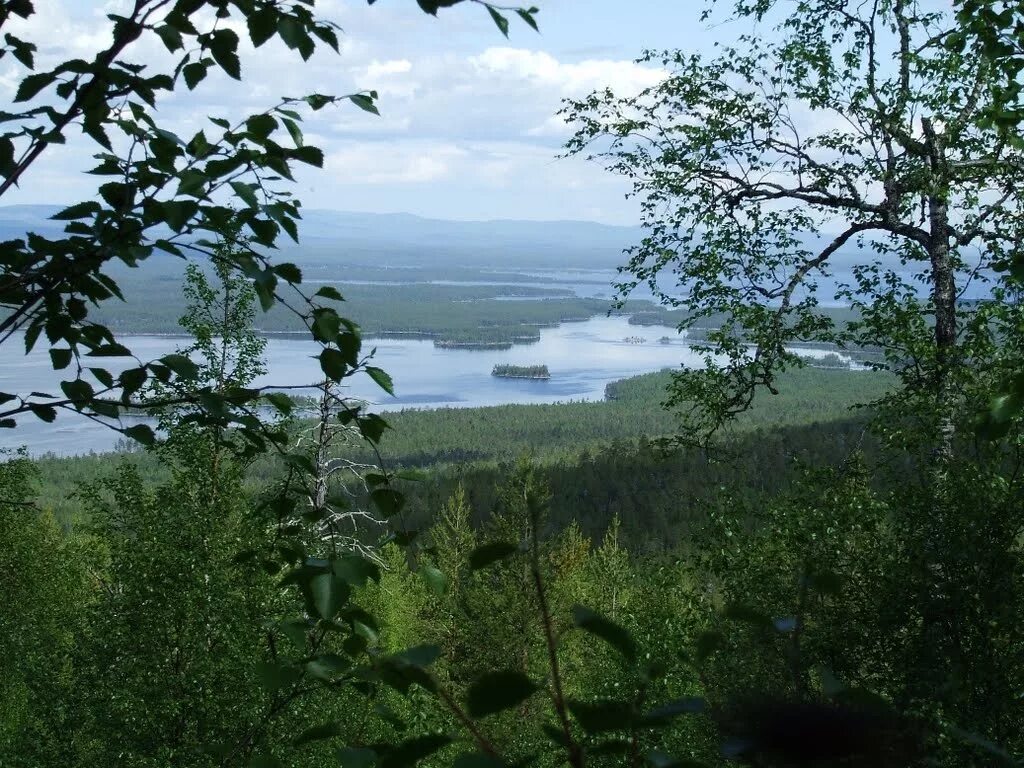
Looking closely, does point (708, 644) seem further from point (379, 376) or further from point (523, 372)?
point (523, 372)

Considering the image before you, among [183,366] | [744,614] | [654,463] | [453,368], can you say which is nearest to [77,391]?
[183,366]

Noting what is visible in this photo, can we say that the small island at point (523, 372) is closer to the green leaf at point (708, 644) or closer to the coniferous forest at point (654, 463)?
the coniferous forest at point (654, 463)

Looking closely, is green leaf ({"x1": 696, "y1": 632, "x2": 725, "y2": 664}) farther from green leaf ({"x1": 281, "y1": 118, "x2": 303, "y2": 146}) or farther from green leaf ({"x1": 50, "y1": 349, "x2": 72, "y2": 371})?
green leaf ({"x1": 50, "y1": 349, "x2": 72, "y2": 371})

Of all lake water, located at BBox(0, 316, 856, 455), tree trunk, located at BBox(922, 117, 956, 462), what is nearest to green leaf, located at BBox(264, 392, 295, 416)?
tree trunk, located at BBox(922, 117, 956, 462)

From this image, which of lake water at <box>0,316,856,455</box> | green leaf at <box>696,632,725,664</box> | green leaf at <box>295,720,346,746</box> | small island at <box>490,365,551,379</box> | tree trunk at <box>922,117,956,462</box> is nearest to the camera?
green leaf at <box>696,632,725,664</box>

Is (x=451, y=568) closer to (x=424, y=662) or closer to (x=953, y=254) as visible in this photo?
(x=953, y=254)

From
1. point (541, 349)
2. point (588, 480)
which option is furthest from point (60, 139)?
point (541, 349)
